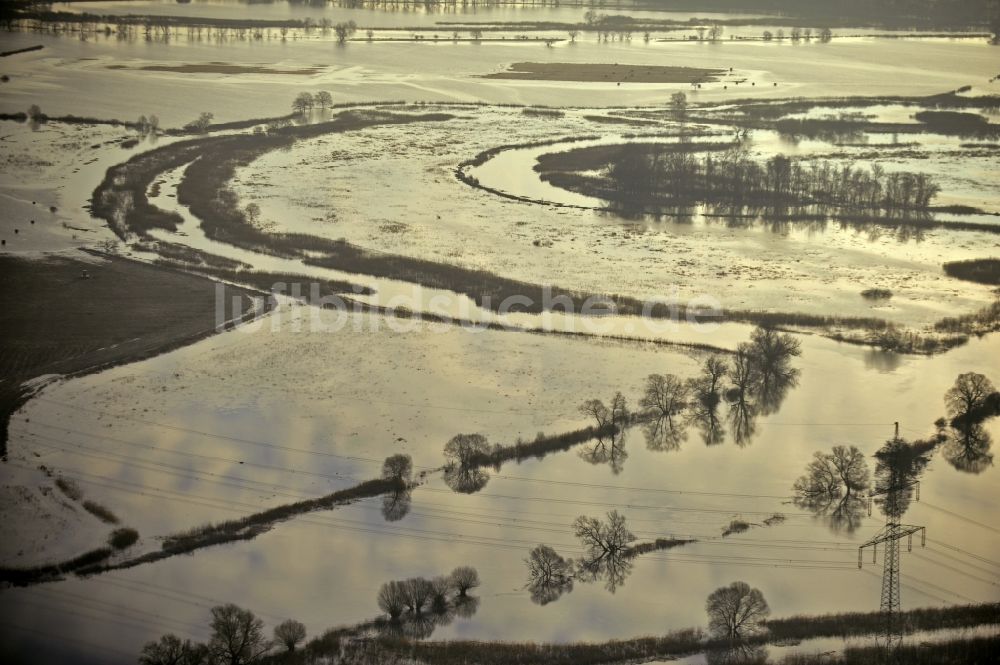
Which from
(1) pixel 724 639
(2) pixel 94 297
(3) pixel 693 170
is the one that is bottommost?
(1) pixel 724 639

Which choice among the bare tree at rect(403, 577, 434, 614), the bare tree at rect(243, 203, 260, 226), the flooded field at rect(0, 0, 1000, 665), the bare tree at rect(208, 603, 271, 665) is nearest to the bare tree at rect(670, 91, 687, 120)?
the flooded field at rect(0, 0, 1000, 665)

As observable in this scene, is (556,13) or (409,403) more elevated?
(556,13)

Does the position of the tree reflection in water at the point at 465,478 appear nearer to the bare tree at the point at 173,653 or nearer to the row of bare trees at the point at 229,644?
the row of bare trees at the point at 229,644

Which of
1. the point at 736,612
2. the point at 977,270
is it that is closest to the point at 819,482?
the point at 736,612

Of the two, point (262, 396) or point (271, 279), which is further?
point (271, 279)

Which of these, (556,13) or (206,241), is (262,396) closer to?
(206,241)

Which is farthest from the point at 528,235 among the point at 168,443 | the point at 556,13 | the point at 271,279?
the point at 556,13

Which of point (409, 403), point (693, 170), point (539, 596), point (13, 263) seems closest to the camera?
point (539, 596)
